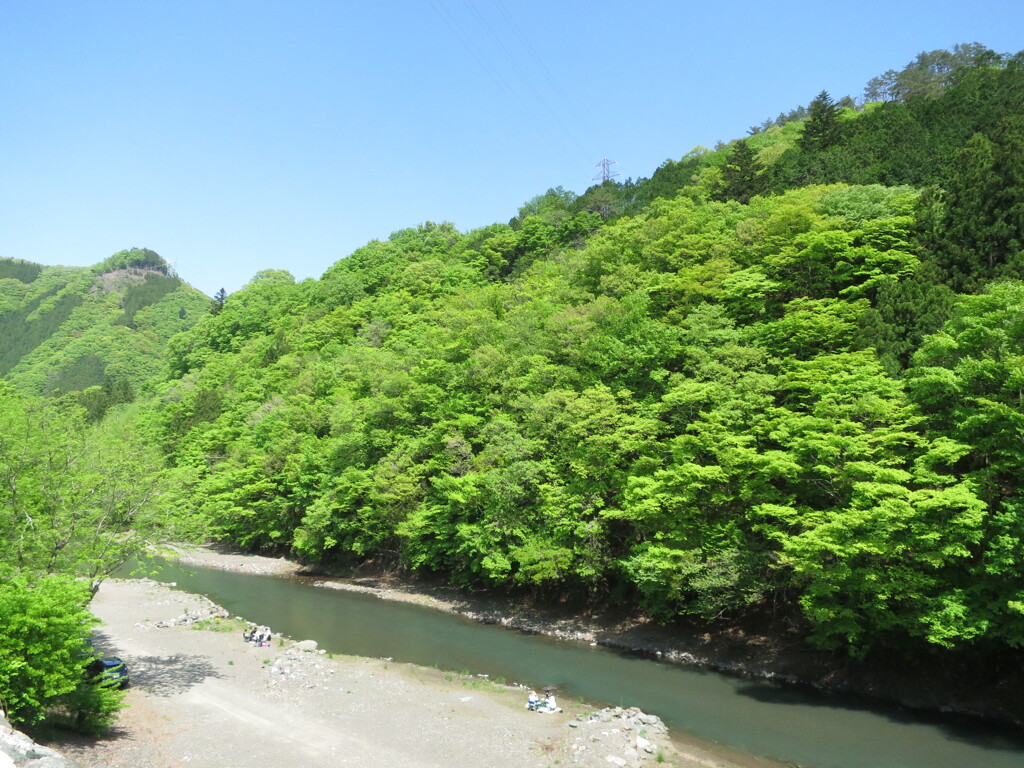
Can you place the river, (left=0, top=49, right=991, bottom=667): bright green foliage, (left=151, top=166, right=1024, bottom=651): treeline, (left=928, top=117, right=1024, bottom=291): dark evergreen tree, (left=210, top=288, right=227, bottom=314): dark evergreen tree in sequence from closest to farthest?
the river → (left=0, top=49, right=991, bottom=667): bright green foliage → (left=151, top=166, right=1024, bottom=651): treeline → (left=928, top=117, right=1024, bottom=291): dark evergreen tree → (left=210, top=288, right=227, bottom=314): dark evergreen tree

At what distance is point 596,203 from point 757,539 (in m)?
66.6

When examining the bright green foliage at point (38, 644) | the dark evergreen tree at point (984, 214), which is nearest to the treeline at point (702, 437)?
the dark evergreen tree at point (984, 214)

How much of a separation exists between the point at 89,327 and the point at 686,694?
17677cm

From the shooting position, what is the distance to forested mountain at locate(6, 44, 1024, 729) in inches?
790

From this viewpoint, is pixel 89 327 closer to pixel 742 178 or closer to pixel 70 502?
pixel 742 178

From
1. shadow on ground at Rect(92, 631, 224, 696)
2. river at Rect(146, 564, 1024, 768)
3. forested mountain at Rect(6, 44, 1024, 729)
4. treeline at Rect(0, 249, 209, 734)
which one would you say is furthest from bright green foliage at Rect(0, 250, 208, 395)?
treeline at Rect(0, 249, 209, 734)

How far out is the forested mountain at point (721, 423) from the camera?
20078 millimetres

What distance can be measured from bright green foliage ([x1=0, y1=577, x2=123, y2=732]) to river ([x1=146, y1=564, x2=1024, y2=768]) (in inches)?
585

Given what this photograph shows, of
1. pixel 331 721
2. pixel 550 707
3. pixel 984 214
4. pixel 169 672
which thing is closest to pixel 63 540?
pixel 169 672

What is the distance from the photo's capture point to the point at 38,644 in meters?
13.4

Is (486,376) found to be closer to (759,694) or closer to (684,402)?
(684,402)

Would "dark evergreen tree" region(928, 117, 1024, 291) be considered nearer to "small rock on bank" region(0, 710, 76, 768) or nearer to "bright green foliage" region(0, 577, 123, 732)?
"bright green foliage" region(0, 577, 123, 732)

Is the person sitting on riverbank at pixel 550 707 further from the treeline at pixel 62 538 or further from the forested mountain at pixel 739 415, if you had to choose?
the treeline at pixel 62 538

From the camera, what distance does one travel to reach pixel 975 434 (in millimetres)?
20453
